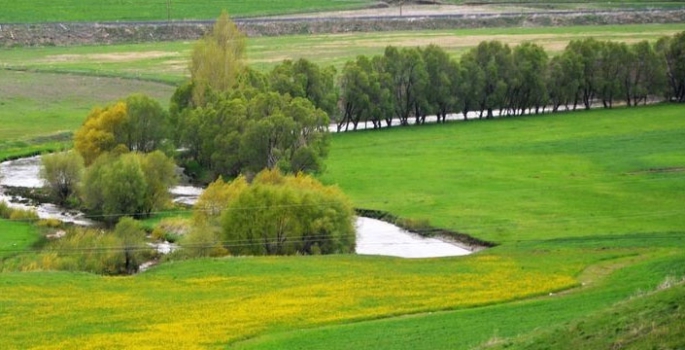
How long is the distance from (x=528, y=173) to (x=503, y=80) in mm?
28682

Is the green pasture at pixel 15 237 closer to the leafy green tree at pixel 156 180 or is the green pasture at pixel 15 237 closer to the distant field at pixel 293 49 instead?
the leafy green tree at pixel 156 180

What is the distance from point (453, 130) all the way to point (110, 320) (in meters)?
58.8

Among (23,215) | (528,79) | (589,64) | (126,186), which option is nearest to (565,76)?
(589,64)

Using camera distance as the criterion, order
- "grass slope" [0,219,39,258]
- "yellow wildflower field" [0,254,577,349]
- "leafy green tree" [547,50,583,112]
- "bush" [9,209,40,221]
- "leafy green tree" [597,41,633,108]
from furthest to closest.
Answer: "leafy green tree" [597,41,633,108] < "leafy green tree" [547,50,583,112] < "bush" [9,209,40,221] < "grass slope" [0,219,39,258] < "yellow wildflower field" [0,254,577,349]

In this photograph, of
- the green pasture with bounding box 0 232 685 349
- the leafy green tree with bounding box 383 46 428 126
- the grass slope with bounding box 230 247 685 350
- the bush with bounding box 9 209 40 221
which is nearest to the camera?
the grass slope with bounding box 230 247 685 350

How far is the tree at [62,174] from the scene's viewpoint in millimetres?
71750

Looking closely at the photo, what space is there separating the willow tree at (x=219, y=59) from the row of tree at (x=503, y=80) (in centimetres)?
880

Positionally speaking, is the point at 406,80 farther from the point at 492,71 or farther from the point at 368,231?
the point at 368,231

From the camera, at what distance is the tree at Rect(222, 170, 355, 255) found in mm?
56344

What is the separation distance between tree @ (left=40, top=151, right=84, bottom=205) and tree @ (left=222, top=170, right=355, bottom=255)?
17.2 meters

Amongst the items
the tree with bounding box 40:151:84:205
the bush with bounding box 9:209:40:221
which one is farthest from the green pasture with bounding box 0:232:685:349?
the tree with bounding box 40:151:84:205

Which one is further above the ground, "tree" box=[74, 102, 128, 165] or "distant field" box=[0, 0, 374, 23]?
"distant field" box=[0, 0, 374, 23]

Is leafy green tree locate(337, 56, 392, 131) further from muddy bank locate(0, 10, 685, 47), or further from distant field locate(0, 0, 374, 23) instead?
distant field locate(0, 0, 374, 23)

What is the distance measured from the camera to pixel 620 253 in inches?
2085
